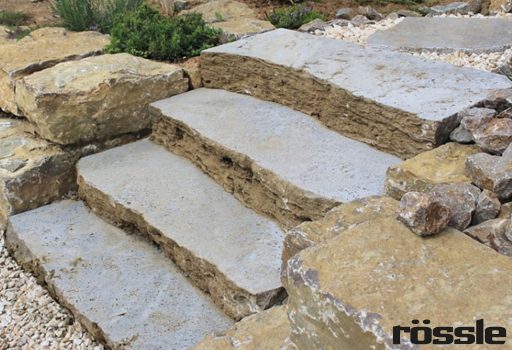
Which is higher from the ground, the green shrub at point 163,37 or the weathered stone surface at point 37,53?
the green shrub at point 163,37

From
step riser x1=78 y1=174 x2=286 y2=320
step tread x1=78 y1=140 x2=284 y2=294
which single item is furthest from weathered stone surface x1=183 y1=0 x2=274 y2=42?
step riser x1=78 y1=174 x2=286 y2=320

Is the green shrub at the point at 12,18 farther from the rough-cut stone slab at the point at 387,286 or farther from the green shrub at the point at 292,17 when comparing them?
the rough-cut stone slab at the point at 387,286

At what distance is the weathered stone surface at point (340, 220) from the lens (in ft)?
7.77

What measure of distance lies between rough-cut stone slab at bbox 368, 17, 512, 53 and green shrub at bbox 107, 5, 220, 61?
3.99 feet

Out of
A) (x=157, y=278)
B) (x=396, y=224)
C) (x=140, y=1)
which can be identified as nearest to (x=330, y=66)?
(x=157, y=278)

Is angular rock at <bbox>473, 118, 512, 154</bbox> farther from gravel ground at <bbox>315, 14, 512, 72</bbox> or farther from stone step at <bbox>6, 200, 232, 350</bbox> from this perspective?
stone step at <bbox>6, 200, 232, 350</bbox>

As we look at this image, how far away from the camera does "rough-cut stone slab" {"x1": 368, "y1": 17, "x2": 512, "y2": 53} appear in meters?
4.05

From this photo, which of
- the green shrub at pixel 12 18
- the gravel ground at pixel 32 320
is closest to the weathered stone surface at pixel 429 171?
the gravel ground at pixel 32 320

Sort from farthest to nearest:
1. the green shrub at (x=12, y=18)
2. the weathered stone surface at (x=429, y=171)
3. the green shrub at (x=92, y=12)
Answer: the green shrub at (x=12, y=18) → the green shrub at (x=92, y=12) → the weathered stone surface at (x=429, y=171)

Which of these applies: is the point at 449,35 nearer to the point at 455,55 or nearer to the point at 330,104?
the point at 455,55

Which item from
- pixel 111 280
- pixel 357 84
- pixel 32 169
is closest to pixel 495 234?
pixel 357 84

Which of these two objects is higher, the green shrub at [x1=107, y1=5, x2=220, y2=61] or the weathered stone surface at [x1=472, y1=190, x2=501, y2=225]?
the weathered stone surface at [x1=472, y1=190, x2=501, y2=225]

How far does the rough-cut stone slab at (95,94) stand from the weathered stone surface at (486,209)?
2.50 meters

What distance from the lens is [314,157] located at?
124 inches
